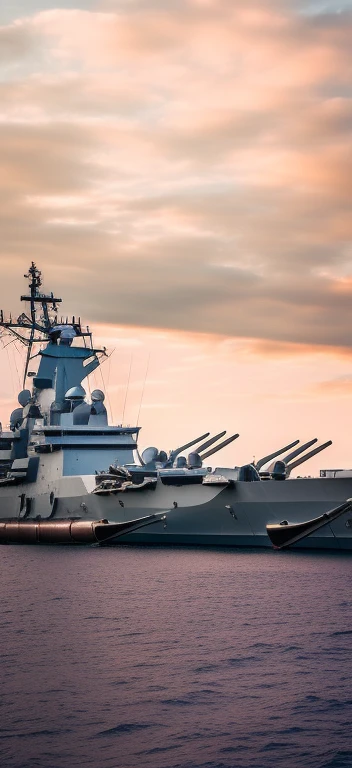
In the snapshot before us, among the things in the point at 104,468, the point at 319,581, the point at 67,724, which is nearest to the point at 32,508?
the point at 104,468

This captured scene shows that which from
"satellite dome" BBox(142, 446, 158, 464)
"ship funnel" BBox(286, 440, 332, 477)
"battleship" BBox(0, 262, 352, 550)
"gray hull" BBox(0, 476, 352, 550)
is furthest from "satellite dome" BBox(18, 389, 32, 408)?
"ship funnel" BBox(286, 440, 332, 477)

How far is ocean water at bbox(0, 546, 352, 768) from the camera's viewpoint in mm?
13602

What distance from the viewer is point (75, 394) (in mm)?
45094

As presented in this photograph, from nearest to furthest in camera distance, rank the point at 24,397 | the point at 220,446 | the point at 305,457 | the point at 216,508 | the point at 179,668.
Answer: the point at 179,668
the point at 216,508
the point at 305,457
the point at 220,446
the point at 24,397

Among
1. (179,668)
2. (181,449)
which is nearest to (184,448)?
(181,449)

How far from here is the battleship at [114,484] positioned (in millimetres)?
33656

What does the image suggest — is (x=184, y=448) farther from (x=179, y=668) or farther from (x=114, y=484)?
(x=179, y=668)

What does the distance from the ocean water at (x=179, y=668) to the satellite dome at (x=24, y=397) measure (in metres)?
17.7

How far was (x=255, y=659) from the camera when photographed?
1925 centimetres

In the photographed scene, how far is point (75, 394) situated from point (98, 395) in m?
1.69

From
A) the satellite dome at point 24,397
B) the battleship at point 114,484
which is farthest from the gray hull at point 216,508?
the satellite dome at point 24,397

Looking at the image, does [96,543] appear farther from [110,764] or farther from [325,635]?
[110,764]

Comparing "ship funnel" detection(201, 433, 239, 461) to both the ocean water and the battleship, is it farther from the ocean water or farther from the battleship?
the ocean water

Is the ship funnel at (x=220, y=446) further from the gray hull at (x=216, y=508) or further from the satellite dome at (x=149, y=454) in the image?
the gray hull at (x=216, y=508)
